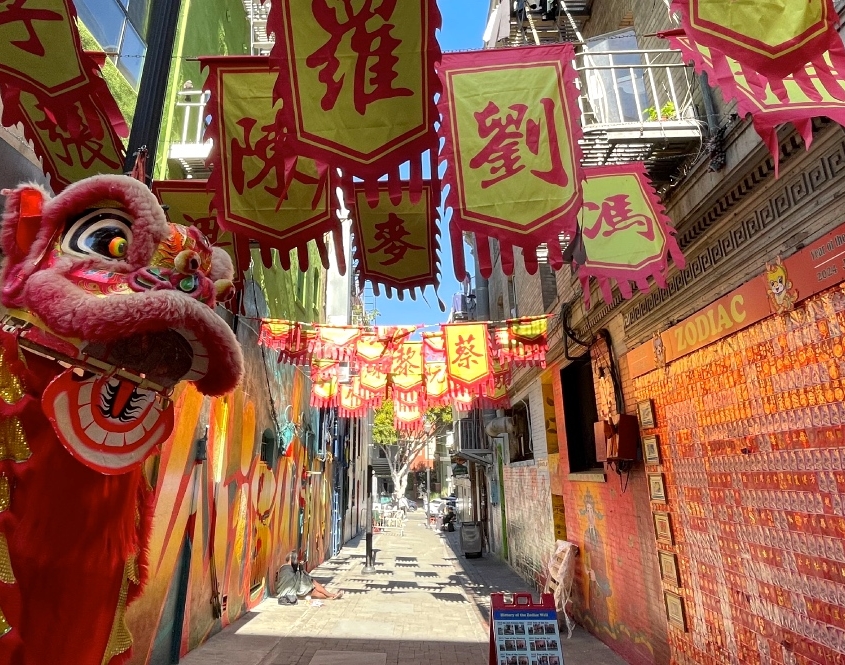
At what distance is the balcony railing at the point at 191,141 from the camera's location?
20.6 feet

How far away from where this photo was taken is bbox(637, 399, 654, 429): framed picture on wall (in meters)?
5.86

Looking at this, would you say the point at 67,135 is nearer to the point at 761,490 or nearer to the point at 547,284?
the point at 761,490

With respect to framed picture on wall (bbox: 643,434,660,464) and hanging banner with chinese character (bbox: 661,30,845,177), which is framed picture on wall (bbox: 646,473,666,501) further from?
hanging banner with chinese character (bbox: 661,30,845,177)

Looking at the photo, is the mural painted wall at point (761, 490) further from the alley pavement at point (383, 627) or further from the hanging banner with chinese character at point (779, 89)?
the alley pavement at point (383, 627)

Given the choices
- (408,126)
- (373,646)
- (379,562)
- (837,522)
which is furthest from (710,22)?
(379,562)

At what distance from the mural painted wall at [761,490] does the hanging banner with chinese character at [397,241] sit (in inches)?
116

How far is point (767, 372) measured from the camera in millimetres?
3949

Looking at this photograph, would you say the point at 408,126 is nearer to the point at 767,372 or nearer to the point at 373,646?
the point at 767,372

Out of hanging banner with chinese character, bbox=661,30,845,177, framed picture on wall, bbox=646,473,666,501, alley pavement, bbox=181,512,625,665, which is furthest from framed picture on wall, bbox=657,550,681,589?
hanging banner with chinese character, bbox=661,30,845,177

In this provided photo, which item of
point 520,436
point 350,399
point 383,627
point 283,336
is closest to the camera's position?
point 383,627

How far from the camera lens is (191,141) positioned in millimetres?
6734

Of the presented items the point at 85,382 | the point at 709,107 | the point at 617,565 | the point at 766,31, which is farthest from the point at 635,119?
the point at 617,565

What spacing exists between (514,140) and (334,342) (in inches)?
259

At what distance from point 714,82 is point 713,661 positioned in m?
5.07
